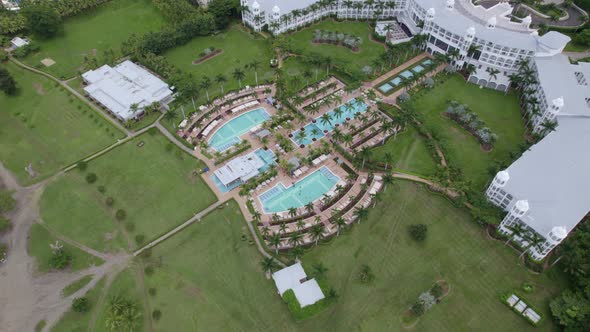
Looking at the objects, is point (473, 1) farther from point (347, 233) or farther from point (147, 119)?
point (147, 119)

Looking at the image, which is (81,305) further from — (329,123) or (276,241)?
(329,123)

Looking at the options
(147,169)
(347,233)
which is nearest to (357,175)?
(347,233)

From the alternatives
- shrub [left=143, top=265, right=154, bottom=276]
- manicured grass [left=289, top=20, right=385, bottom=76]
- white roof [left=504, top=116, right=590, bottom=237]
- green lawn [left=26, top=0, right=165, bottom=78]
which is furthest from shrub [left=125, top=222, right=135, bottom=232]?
white roof [left=504, top=116, right=590, bottom=237]

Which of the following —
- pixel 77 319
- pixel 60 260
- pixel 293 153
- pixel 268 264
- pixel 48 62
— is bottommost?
pixel 77 319

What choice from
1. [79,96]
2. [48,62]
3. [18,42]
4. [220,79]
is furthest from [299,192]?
[18,42]

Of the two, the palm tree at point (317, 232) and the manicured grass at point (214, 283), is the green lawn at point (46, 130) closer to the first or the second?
the manicured grass at point (214, 283)
